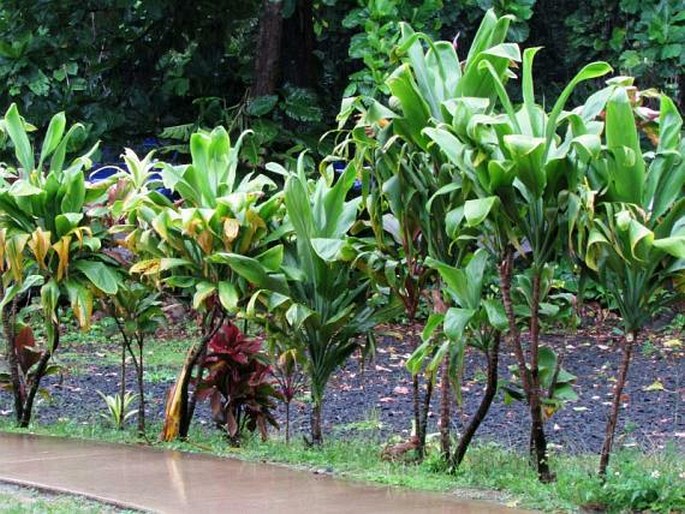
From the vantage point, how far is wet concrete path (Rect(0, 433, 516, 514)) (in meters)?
4.61

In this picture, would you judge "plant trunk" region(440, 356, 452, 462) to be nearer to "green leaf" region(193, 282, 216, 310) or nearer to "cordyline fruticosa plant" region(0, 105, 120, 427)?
"green leaf" region(193, 282, 216, 310)

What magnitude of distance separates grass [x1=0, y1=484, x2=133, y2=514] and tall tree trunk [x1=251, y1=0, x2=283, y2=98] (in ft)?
31.1

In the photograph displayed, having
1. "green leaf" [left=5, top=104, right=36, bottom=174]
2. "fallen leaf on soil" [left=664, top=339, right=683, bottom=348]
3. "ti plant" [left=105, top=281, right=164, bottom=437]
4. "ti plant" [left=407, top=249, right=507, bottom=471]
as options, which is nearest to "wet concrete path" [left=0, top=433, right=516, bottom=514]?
"ti plant" [left=407, top=249, right=507, bottom=471]

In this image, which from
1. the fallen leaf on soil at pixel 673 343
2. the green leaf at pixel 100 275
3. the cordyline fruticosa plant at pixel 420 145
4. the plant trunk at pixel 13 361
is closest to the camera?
the cordyline fruticosa plant at pixel 420 145

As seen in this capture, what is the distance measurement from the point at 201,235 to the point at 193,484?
1.60m

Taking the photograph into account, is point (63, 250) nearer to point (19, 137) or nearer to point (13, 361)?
point (19, 137)

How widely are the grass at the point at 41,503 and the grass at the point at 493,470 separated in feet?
4.03

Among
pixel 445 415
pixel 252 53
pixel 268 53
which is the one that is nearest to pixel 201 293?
pixel 445 415

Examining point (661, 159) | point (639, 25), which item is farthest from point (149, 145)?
point (661, 159)

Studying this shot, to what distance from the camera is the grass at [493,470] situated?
445cm

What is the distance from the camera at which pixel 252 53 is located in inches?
639

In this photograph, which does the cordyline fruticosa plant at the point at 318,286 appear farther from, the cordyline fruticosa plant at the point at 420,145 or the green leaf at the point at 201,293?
the cordyline fruticosa plant at the point at 420,145

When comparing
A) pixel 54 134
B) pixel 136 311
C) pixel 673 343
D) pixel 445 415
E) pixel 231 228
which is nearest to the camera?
pixel 445 415

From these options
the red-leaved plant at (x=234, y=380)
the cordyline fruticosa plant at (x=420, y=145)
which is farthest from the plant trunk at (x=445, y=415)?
the red-leaved plant at (x=234, y=380)
